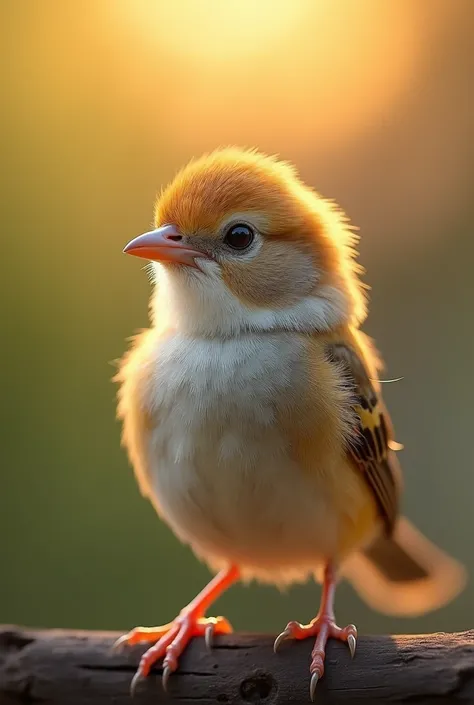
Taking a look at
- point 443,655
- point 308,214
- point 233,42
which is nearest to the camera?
point 443,655

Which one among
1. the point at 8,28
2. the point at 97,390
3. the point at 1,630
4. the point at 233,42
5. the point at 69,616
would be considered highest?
the point at 8,28

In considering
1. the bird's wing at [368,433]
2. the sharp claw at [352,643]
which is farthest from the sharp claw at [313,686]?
the bird's wing at [368,433]

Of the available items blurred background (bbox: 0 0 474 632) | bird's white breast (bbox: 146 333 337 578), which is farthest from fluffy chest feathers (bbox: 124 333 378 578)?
blurred background (bbox: 0 0 474 632)

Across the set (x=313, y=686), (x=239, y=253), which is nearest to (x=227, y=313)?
(x=239, y=253)

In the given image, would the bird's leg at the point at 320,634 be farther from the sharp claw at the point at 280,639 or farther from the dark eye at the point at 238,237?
the dark eye at the point at 238,237

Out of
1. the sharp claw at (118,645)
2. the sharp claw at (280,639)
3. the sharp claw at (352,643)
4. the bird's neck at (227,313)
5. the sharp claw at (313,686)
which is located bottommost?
the sharp claw at (313,686)

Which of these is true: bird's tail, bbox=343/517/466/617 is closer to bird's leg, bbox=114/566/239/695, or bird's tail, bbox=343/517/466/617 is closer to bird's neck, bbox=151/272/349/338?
bird's leg, bbox=114/566/239/695

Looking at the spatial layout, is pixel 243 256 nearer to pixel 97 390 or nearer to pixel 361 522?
pixel 361 522

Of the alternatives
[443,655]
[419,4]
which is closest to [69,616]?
[443,655]
